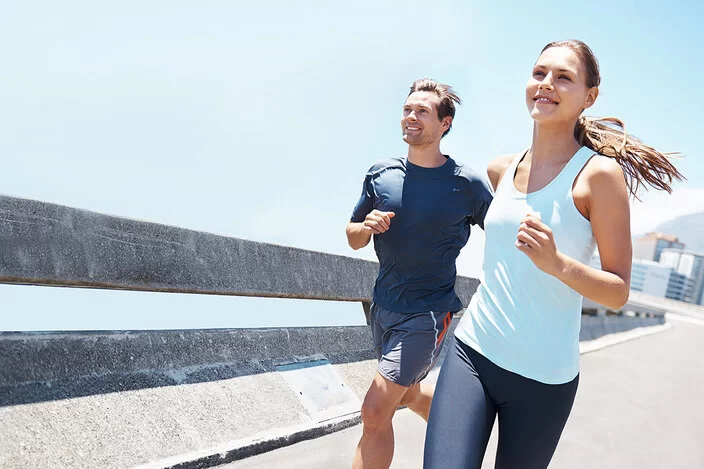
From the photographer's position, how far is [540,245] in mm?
2438

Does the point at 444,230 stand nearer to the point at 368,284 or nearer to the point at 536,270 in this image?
the point at 536,270

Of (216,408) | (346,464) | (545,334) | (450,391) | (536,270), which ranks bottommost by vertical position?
(346,464)

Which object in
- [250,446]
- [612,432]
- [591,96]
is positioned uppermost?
[591,96]

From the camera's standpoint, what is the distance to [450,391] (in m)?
2.67

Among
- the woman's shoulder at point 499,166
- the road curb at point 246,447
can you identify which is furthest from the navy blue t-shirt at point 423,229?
the road curb at point 246,447

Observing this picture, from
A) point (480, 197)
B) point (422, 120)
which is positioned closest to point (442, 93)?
point (422, 120)

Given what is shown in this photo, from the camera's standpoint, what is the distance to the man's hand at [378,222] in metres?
3.69

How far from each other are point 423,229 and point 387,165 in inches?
19.1

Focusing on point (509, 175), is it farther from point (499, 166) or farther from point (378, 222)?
point (378, 222)

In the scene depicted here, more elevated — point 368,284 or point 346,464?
point 368,284

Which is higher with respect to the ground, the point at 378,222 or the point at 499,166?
the point at 499,166

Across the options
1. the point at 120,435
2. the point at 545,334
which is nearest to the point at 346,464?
the point at 120,435

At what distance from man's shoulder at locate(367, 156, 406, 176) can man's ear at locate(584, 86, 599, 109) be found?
1400 mm

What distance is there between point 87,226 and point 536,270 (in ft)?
8.31
